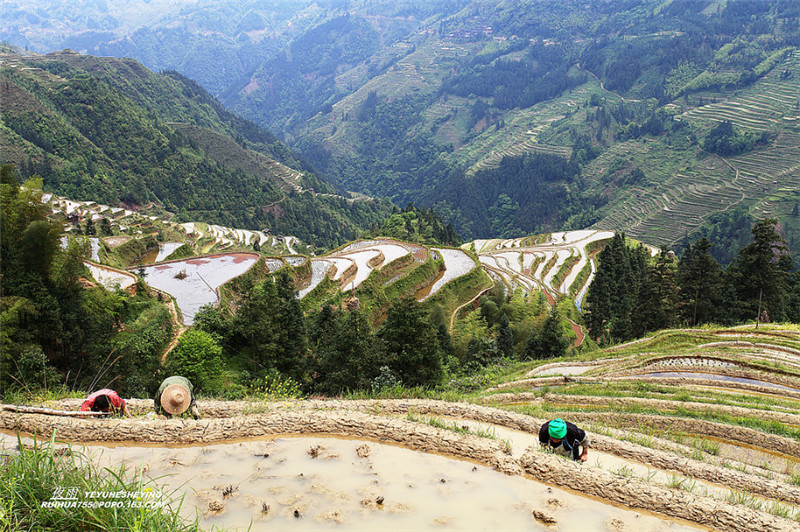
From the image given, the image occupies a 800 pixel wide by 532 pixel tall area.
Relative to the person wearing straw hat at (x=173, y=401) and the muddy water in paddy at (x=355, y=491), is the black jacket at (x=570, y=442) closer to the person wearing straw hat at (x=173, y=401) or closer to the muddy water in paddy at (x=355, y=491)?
the muddy water in paddy at (x=355, y=491)

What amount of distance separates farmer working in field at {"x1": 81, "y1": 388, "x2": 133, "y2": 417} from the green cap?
295 inches

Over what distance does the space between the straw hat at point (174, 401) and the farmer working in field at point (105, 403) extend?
0.71 meters

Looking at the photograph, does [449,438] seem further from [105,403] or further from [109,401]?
[105,403]

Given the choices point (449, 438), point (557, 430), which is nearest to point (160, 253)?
point (449, 438)

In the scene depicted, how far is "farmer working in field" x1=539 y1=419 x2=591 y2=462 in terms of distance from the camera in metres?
7.32

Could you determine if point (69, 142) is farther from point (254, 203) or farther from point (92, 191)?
point (254, 203)

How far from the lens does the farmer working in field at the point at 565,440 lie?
7.32m

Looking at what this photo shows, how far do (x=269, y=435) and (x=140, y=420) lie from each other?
86.0 inches

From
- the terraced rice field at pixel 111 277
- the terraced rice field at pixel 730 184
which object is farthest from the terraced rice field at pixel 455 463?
the terraced rice field at pixel 730 184

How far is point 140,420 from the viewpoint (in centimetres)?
766

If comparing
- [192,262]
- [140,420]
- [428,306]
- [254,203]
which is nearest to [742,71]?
[254,203]

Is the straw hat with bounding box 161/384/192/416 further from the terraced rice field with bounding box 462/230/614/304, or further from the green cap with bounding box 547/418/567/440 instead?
the terraced rice field with bounding box 462/230/614/304

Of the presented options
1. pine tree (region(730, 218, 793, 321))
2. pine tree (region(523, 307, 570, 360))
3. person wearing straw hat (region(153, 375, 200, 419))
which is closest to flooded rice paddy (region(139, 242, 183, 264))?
pine tree (region(523, 307, 570, 360))

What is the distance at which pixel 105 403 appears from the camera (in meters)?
8.14
